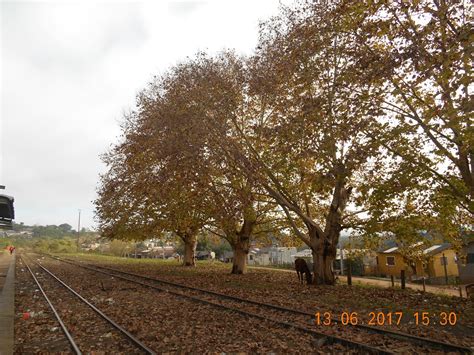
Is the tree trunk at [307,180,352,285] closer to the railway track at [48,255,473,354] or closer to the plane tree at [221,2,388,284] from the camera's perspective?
the plane tree at [221,2,388,284]

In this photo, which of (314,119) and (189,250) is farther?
(189,250)

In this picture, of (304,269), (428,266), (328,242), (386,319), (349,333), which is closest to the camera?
(349,333)

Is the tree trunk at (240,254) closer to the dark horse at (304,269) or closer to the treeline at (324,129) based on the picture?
the treeline at (324,129)

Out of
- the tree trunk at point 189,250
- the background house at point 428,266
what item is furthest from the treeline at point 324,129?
the background house at point 428,266

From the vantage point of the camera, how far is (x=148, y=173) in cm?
2084

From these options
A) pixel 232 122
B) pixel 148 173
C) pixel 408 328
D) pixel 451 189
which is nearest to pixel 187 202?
pixel 148 173

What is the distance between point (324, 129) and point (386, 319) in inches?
281

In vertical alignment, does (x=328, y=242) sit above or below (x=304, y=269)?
above

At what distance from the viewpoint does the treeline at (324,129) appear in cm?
1184

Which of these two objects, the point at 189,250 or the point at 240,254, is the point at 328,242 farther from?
the point at 189,250

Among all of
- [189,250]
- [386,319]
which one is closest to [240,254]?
[189,250]

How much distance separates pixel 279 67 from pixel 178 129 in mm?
5610

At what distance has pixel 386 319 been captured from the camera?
10383 mm

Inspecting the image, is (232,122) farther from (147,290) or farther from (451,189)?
(451,189)
